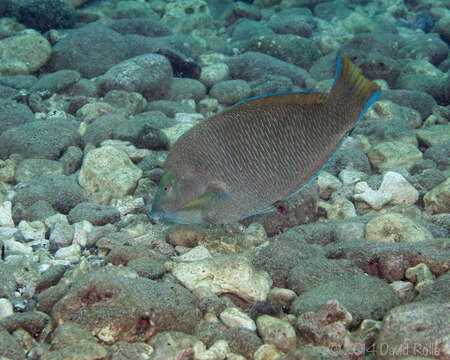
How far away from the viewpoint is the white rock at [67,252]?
342cm

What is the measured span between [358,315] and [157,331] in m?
1.34

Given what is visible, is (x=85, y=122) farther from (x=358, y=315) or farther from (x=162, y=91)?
(x=358, y=315)

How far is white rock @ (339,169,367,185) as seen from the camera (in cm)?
493

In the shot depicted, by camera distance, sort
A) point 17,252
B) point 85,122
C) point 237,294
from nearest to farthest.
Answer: point 237,294 < point 17,252 < point 85,122

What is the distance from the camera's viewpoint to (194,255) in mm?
3346

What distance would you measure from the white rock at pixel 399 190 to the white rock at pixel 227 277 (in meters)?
2.36

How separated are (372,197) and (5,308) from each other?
3822mm

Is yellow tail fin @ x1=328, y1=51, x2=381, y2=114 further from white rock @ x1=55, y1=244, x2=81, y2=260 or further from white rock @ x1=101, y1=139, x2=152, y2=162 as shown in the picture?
white rock @ x1=101, y1=139, x2=152, y2=162

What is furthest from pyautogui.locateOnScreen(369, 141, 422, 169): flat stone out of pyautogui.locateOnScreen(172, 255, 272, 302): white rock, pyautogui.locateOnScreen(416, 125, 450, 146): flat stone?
Answer: pyautogui.locateOnScreen(172, 255, 272, 302): white rock

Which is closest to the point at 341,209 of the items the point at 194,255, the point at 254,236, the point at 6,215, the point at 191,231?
the point at 254,236

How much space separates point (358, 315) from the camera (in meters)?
2.55

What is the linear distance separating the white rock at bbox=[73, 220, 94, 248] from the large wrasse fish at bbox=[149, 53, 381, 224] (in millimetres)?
1343

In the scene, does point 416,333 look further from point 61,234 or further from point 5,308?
point 61,234

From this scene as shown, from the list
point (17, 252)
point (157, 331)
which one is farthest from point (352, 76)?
point (17, 252)
